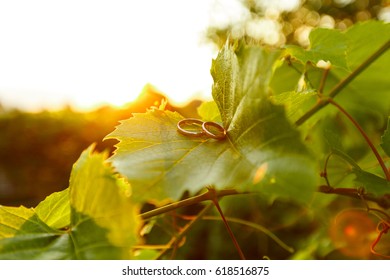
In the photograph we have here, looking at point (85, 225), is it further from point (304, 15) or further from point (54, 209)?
point (304, 15)

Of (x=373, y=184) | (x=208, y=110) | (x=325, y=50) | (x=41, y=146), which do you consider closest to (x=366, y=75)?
(x=325, y=50)

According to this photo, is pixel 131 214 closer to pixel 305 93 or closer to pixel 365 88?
pixel 305 93

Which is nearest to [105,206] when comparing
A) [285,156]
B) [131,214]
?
[131,214]

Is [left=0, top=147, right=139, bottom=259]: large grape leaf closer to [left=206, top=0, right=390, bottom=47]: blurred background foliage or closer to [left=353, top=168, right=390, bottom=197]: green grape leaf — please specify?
[left=353, top=168, right=390, bottom=197]: green grape leaf

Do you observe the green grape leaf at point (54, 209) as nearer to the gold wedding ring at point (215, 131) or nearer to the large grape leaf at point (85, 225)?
the large grape leaf at point (85, 225)

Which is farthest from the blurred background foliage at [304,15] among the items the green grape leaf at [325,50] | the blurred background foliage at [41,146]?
the green grape leaf at [325,50]

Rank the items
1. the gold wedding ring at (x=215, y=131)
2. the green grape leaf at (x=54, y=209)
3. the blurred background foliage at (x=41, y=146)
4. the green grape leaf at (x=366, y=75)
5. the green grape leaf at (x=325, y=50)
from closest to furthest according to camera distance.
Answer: the gold wedding ring at (x=215, y=131), the green grape leaf at (x=54, y=209), the green grape leaf at (x=325, y=50), the green grape leaf at (x=366, y=75), the blurred background foliage at (x=41, y=146)

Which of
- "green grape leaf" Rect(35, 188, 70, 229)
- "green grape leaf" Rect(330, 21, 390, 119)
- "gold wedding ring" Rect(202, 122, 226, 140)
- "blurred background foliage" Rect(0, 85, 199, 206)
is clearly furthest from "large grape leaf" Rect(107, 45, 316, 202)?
"blurred background foliage" Rect(0, 85, 199, 206)
